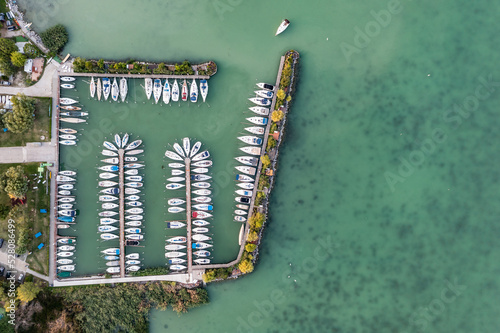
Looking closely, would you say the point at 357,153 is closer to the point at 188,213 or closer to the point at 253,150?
the point at 253,150

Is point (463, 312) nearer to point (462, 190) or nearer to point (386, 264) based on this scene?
point (386, 264)

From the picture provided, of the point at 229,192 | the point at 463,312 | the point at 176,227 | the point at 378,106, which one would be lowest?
the point at 463,312

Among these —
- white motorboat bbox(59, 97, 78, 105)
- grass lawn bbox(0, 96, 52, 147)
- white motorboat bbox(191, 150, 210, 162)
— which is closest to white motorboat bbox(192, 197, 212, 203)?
white motorboat bbox(191, 150, 210, 162)

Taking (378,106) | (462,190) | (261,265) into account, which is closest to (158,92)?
(261,265)

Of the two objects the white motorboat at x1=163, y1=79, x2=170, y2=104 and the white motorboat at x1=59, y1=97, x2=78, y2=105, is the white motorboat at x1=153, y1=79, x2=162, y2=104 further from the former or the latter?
the white motorboat at x1=59, y1=97, x2=78, y2=105

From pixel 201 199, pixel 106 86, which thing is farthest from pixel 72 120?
pixel 201 199

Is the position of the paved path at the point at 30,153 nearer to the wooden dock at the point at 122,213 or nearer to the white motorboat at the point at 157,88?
the wooden dock at the point at 122,213
